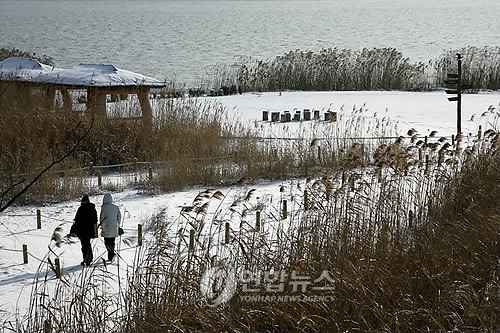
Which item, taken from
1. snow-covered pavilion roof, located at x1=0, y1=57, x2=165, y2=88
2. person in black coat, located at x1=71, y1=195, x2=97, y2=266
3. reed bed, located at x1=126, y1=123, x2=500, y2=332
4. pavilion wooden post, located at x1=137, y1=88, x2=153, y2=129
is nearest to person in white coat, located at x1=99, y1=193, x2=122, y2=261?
person in black coat, located at x1=71, y1=195, x2=97, y2=266

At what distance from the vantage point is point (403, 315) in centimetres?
517

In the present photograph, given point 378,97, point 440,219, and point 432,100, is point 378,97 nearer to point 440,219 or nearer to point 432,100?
point 432,100

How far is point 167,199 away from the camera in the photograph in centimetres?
1085

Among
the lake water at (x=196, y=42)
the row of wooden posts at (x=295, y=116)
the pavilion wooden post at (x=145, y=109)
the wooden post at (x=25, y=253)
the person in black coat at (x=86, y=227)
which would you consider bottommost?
the wooden post at (x=25, y=253)

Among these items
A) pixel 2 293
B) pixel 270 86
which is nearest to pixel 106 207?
pixel 2 293

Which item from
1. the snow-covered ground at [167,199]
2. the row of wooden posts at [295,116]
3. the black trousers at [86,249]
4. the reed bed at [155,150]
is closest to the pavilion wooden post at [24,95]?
the reed bed at [155,150]

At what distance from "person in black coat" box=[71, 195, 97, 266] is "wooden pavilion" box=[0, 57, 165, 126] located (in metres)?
6.25

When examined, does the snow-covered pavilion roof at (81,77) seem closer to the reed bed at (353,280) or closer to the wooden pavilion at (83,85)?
the wooden pavilion at (83,85)

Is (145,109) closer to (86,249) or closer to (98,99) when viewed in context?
(98,99)

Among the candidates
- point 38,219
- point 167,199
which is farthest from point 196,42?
point 38,219

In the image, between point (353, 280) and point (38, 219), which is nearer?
point (353, 280)

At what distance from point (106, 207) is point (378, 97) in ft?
44.9

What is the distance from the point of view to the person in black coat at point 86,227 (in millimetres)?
7852

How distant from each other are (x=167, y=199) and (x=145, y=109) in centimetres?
436
